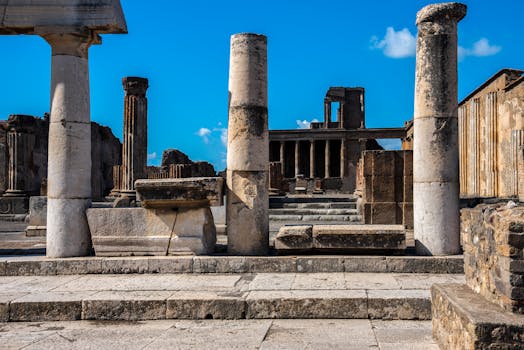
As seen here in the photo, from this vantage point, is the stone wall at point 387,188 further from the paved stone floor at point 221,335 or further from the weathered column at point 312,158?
the weathered column at point 312,158

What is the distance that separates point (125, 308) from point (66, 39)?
4.81m

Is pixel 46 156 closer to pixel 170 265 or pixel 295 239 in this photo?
pixel 170 265

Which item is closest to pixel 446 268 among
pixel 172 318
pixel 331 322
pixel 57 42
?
pixel 331 322

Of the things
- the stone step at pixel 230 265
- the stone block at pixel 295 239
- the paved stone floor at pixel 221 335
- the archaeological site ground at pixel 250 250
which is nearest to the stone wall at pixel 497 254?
the archaeological site ground at pixel 250 250

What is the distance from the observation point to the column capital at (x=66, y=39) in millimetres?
8992

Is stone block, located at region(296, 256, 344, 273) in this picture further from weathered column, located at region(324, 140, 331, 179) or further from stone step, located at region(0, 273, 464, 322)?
weathered column, located at region(324, 140, 331, 179)

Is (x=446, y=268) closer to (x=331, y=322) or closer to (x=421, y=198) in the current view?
(x=421, y=198)

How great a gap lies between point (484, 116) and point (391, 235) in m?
15.3

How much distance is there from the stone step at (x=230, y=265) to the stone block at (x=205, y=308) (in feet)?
5.89

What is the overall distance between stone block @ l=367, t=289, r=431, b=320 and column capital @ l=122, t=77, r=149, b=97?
1511 cm

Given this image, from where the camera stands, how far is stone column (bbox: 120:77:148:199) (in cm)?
1958

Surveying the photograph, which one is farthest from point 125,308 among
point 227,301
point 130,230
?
point 130,230

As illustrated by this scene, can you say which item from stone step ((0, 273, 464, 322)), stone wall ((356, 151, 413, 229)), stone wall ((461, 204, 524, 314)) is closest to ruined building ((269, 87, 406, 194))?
stone wall ((356, 151, 413, 229))

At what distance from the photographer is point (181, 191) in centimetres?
855
